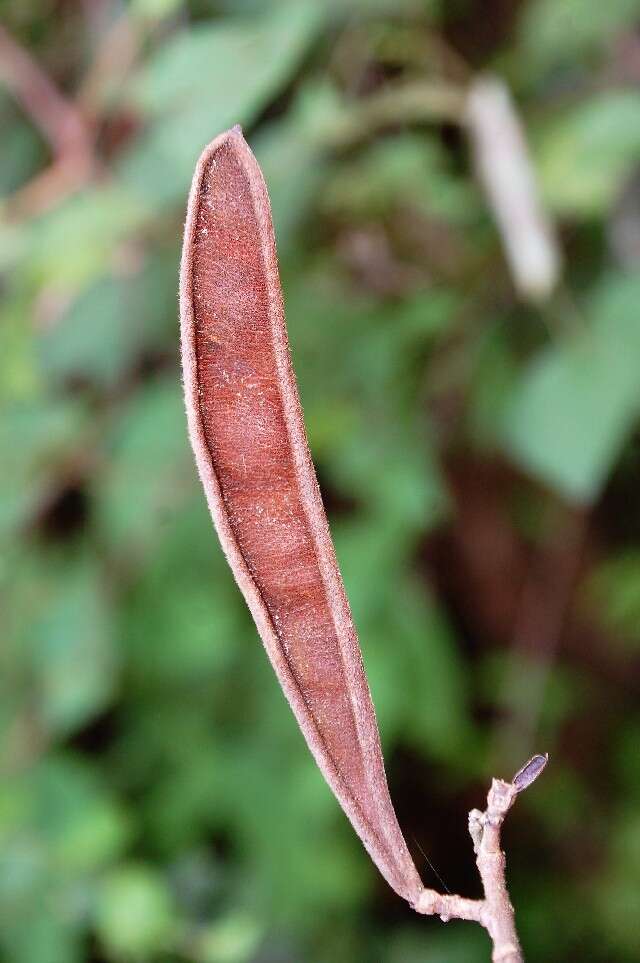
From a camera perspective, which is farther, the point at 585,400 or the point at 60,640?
the point at 60,640

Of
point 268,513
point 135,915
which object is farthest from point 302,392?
point 268,513

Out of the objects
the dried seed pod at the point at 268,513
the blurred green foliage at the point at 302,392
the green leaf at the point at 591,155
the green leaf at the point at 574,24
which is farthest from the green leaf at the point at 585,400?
the dried seed pod at the point at 268,513

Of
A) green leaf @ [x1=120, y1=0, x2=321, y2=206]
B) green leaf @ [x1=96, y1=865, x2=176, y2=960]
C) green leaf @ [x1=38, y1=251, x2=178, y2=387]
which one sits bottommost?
green leaf @ [x1=96, y1=865, x2=176, y2=960]

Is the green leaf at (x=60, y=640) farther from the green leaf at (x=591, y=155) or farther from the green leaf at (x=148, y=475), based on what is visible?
the green leaf at (x=591, y=155)

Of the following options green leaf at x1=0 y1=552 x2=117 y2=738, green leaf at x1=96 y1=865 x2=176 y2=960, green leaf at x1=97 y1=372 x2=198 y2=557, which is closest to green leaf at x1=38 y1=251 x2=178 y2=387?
green leaf at x1=97 y1=372 x2=198 y2=557

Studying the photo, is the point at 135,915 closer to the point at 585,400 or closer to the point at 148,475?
the point at 148,475

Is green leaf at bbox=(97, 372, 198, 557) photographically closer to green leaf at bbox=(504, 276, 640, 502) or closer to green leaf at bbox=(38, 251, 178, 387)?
green leaf at bbox=(38, 251, 178, 387)

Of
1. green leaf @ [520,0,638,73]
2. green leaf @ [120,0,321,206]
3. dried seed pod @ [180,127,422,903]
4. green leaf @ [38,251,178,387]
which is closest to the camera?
dried seed pod @ [180,127,422,903]

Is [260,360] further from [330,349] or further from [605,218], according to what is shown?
[605,218]
